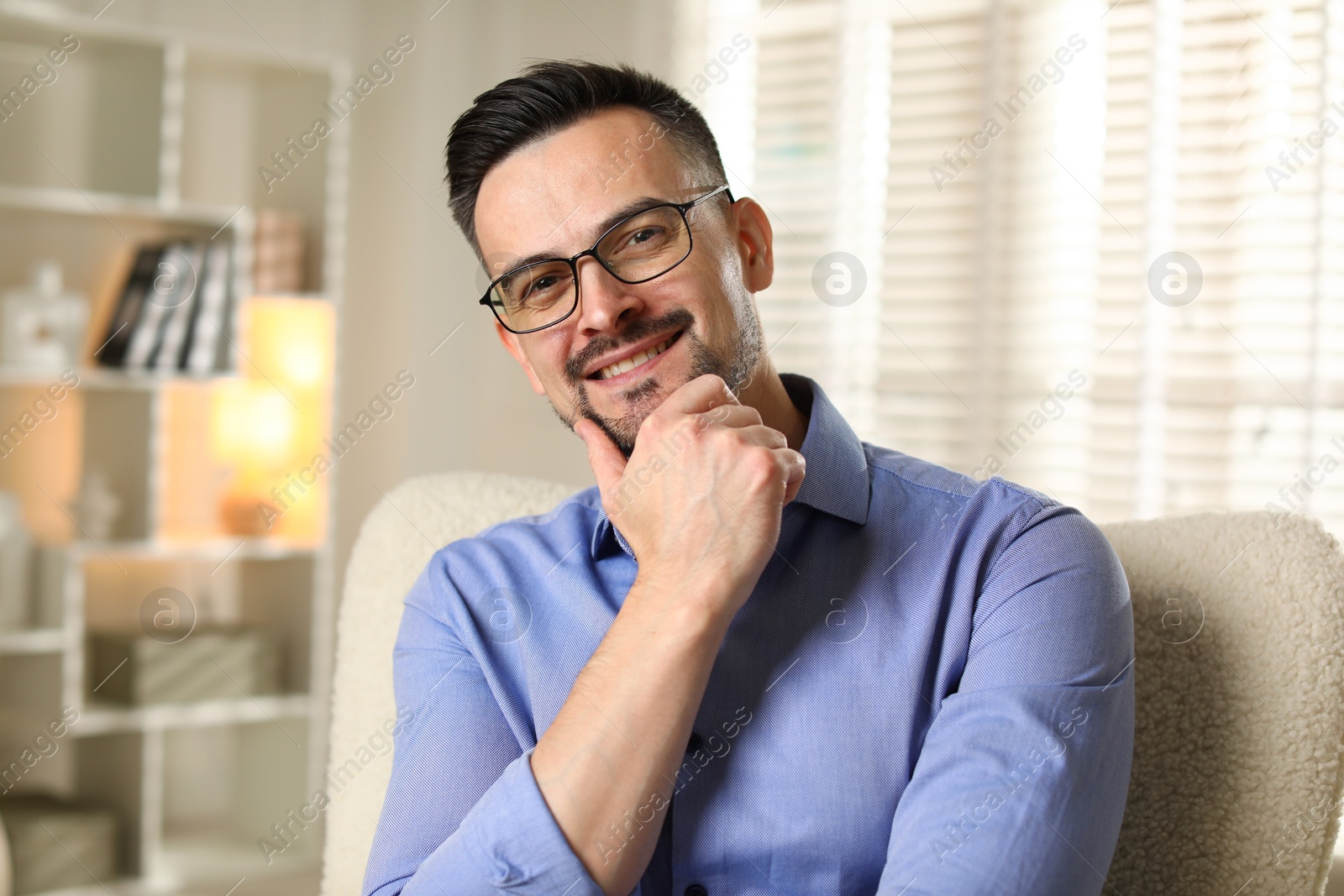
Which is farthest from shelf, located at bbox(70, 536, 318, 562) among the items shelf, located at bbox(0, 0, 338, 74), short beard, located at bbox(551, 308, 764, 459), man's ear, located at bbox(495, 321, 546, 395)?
short beard, located at bbox(551, 308, 764, 459)

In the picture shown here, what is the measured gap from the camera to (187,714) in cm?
298

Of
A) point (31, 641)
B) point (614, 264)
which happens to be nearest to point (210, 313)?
point (31, 641)

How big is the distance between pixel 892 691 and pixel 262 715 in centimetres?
256

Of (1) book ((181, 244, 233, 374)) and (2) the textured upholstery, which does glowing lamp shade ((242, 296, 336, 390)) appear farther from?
(2) the textured upholstery

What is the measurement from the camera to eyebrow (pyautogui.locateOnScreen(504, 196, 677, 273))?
49.4 inches

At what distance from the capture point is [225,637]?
3051 mm

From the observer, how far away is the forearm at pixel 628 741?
3.18 ft

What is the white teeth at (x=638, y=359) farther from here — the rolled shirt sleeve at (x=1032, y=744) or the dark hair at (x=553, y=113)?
the rolled shirt sleeve at (x=1032, y=744)

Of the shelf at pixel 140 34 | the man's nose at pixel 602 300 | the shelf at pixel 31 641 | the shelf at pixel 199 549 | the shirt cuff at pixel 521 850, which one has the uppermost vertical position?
the shelf at pixel 140 34

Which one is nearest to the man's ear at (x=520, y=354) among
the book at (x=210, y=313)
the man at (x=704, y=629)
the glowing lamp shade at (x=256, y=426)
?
the man at (x=704, y=629)

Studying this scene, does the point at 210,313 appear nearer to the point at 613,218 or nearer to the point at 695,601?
the point at 613,218

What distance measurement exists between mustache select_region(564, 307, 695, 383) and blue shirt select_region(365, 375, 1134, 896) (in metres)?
0.18

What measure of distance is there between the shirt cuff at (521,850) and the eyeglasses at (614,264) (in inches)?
21.7

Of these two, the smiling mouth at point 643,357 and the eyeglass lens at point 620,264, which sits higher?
the eyeglass lens at point 620,264
